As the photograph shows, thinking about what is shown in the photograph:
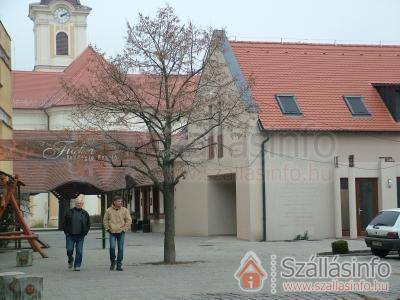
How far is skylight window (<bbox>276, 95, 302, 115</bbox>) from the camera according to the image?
30.1m

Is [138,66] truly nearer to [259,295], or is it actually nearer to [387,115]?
[259,295]

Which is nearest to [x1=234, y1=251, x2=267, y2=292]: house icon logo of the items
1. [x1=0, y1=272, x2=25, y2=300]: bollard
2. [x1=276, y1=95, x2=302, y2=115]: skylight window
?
[x1=0, y1=272, x2=25, y2=300]: bollard

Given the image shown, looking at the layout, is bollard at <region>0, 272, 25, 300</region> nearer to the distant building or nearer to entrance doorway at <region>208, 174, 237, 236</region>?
the distant building

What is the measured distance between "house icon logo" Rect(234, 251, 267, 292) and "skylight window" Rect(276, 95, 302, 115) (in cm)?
1341

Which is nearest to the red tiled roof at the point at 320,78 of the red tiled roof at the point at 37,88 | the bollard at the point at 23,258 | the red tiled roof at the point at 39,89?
the bollard at the point at 23,258

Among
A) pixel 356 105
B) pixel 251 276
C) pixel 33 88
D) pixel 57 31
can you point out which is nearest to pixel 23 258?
pixel 251 276

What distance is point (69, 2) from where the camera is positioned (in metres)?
77.2

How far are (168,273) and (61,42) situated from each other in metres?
64.0

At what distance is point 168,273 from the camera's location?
1691 centimetres

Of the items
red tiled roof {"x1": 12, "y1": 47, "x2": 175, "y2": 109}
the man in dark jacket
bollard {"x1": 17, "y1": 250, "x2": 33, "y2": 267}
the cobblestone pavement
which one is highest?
red tiled roof {"x1": 12, "y1": 47, "x2": 175, "y2": 109}

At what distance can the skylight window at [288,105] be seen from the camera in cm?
3011

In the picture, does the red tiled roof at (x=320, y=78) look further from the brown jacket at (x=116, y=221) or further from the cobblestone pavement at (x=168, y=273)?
the brown jacket at (x=116, y=221)

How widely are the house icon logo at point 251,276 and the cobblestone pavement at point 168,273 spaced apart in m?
0.19

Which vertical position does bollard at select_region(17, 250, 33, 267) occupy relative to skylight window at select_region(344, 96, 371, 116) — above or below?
below
